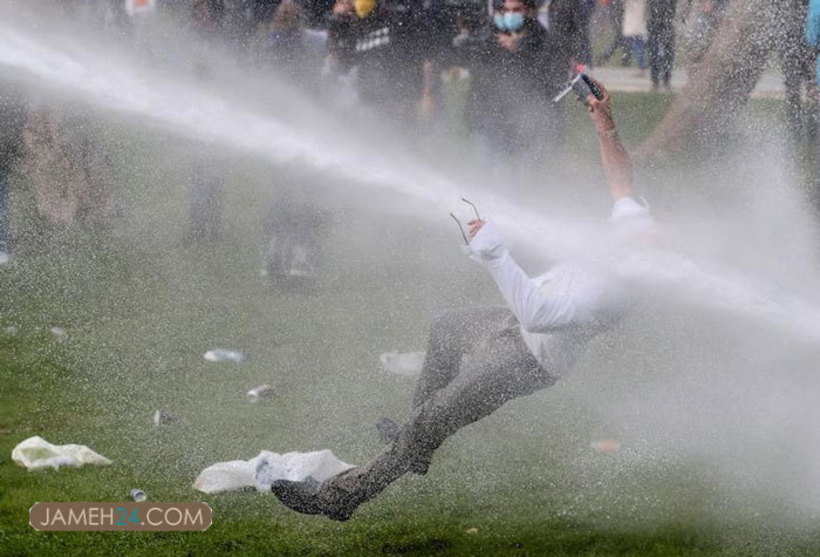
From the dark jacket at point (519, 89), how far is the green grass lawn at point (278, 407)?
83 centimetres

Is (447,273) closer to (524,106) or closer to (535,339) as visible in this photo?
(524,106)

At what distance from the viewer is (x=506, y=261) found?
5.70 meters

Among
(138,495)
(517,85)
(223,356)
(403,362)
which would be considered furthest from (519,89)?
(138,495)

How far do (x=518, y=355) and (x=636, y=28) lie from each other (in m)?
12.1

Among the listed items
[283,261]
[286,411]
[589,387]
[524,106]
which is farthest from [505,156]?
[286,411]

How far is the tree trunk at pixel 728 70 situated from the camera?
9.70 metres

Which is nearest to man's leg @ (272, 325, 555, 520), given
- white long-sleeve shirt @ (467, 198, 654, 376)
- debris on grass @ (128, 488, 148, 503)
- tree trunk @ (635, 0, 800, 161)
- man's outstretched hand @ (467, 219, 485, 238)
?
white long-sleeve shirt @ (467, 198, 654, 376)

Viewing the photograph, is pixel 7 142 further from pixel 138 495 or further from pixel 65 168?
pixel 138 495

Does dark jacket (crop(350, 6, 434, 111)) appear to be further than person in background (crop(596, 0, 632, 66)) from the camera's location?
No

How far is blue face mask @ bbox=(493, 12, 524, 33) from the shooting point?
33.7ft

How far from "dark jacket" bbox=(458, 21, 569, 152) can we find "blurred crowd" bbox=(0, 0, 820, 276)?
0.01 metres

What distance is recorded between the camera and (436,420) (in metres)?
6.00

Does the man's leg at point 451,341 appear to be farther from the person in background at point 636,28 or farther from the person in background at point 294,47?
the person in background at point 636,28

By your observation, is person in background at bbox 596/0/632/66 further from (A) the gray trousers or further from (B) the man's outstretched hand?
(B) the man's outstretched hand
